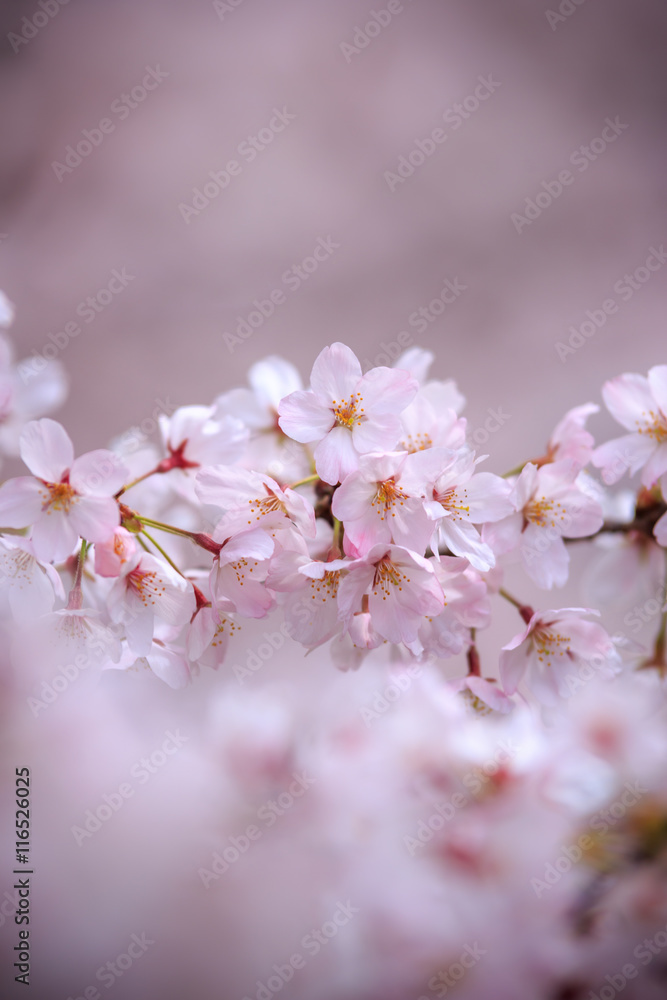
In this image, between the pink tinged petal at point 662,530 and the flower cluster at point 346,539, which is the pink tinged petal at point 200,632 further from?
the pink tinged petal at point 662,530

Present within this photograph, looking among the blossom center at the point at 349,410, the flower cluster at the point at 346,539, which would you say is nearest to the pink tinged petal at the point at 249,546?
the flower cluster at the point at 346,539

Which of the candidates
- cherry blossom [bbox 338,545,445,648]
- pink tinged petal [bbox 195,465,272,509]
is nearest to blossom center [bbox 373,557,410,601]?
cherry blossom [bbox 338,545,445,648]

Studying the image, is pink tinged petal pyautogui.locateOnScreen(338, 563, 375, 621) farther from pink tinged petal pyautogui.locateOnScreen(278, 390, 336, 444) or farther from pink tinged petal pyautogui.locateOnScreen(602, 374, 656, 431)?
Result: pink tinged petal pyautogui.locateOnScreen(602, 374, 656, 431)

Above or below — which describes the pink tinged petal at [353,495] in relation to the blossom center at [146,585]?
above

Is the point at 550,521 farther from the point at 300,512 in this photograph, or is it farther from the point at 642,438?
→ the point at 300,512

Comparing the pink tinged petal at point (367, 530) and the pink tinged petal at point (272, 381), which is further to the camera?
the pink tinged petal at point (272, 381)

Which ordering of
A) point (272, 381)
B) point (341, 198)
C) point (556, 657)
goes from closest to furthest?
point (556, 657)
point (272, 381)
point (341, 198)

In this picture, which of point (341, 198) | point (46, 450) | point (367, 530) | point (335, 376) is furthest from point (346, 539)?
point (341, 198)
